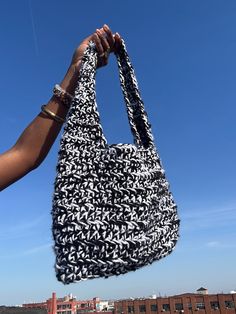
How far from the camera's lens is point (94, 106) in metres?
0.74

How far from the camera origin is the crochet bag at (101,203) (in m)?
0.62

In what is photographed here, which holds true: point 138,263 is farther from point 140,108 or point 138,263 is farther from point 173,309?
point 173,309

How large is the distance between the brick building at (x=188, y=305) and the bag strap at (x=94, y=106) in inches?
1837

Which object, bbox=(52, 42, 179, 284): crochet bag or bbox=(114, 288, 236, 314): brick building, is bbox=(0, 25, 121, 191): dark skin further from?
bbox=(114, 288, 236, 314): brick building

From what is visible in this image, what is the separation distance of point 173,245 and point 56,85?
16.4 inches

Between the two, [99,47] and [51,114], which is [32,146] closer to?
[51,114]

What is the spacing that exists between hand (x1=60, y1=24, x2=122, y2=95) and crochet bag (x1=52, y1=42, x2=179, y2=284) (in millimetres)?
28

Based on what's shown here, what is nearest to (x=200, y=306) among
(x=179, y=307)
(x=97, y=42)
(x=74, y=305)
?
(x=179, y=307)

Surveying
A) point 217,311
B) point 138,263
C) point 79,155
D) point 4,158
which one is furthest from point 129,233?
point 217,311

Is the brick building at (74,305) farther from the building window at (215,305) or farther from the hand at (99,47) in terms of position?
the hand at (99,47)

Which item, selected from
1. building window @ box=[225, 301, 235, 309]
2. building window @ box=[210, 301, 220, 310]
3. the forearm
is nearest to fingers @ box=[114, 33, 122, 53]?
the forearm

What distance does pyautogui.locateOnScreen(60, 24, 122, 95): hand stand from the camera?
79 centimetres

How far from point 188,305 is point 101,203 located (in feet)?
159

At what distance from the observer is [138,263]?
659 millimetres
